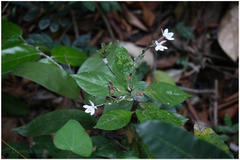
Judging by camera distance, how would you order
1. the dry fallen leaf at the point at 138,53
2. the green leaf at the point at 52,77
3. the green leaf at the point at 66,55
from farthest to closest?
the dry fallen leaf at the point at 138,53 → the green leaf at the point at 66,55 → the green leaf at the point at 52,77

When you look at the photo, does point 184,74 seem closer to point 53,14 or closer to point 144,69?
point 144,69

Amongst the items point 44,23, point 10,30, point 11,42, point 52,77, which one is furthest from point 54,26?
point 52,77

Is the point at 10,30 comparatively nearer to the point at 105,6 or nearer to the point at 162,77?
the point at 105,6

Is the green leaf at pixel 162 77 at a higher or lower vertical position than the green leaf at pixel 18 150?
higher

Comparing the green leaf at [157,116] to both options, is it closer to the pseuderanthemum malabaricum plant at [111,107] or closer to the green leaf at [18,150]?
the pseuderanthemum malabaricum plant at [111,107]

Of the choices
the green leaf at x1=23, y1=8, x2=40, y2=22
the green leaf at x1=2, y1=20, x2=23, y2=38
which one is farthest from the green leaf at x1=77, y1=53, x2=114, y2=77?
the green leaf at x1=23, y1=8, x2=40, y2=22

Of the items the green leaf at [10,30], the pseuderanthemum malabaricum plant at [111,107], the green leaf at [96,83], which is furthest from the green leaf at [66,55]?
the green leaf at [96,83]
